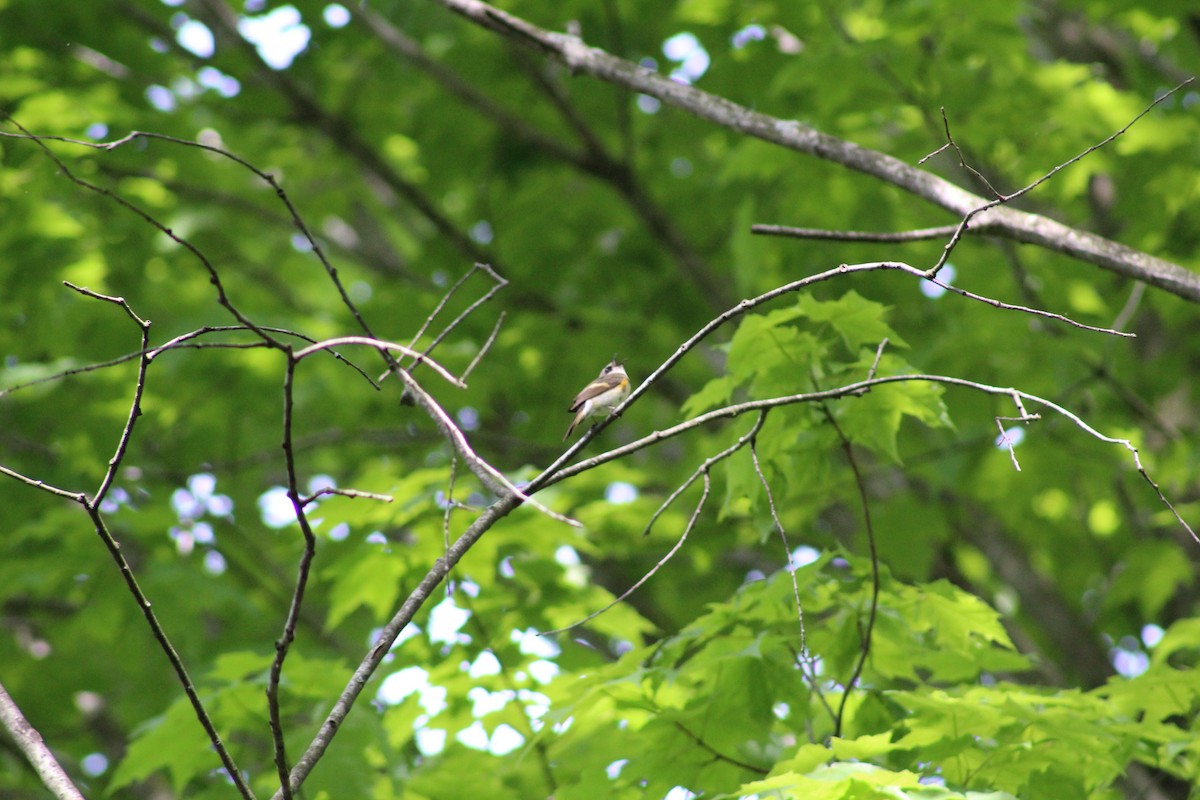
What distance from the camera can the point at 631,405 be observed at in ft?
11.4

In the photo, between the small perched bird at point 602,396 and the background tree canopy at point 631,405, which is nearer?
the background tree canopy at point 631,405

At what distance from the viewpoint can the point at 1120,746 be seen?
3375 mm

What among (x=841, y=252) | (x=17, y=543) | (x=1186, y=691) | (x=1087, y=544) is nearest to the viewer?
(x=1186, y=691)

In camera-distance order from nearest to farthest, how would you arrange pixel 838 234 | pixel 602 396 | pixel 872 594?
pixel 838 234 → pixel 872 594 → pixel 602 396

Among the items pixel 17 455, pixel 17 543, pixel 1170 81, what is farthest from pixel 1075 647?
pixel 17 455

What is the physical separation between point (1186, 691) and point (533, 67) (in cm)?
519

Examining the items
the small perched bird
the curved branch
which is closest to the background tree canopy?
the curved branch

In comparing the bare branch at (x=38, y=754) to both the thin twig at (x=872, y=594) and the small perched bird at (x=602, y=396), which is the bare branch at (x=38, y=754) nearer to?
the thin twig at (x=872, y=594)

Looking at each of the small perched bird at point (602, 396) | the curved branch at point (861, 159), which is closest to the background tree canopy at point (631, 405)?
the curved branch at point (861, 159)

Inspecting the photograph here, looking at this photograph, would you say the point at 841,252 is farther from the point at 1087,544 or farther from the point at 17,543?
the point at 17,543

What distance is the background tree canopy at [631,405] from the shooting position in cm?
351

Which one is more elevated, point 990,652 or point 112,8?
point 112,8

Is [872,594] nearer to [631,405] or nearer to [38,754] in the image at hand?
[631,405]

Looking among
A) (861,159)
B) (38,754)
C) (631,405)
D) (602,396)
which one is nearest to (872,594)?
(631,405)
